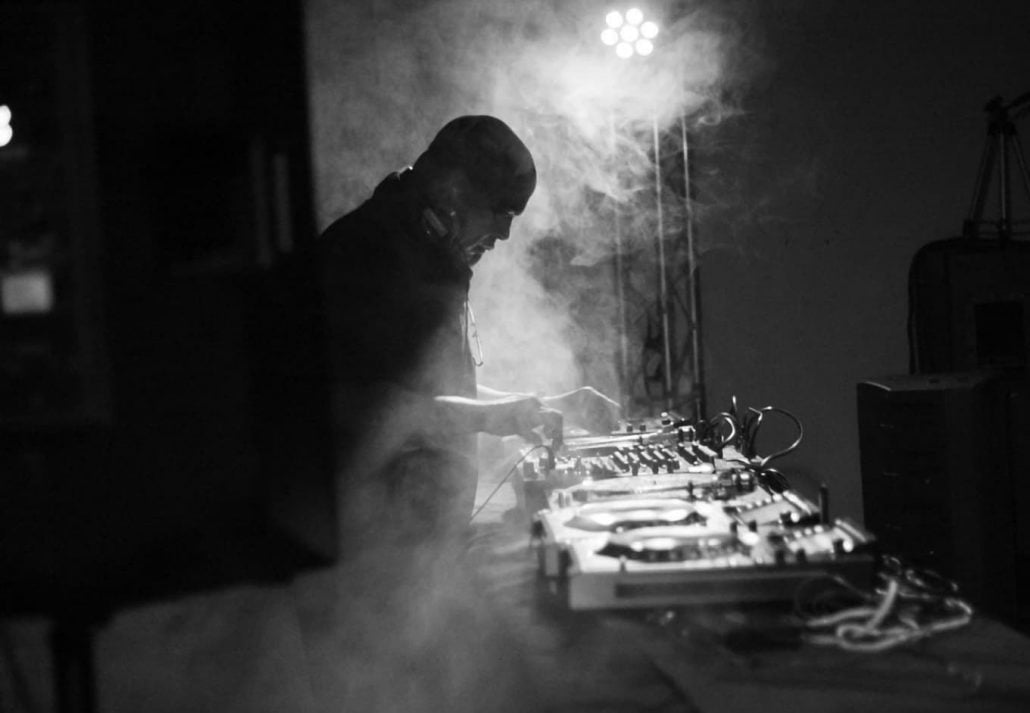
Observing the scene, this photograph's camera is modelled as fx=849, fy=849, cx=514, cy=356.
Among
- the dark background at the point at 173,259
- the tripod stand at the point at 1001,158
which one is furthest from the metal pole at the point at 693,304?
the dark background at the point at 173,259

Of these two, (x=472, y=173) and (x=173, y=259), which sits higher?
(x=472, y=173)

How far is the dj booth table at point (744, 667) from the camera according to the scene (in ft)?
3.35

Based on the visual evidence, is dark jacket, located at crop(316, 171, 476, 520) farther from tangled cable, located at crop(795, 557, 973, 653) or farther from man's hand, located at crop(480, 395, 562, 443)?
tangled cable, located at crop(795, 557, 973, 653)

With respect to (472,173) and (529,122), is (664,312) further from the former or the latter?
(472,173)

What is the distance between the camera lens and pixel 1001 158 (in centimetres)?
533

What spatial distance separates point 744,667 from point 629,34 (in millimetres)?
3913

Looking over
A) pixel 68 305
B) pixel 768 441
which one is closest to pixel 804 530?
pixel 68 305

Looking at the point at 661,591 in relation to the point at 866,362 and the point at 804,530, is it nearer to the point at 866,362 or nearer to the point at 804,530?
the point at 804,530

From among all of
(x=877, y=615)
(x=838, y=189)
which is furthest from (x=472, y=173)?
A: (x=838, y=189)

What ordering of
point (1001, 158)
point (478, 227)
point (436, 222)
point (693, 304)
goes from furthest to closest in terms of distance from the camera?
1. point (1001, 158)
2. point (693, 304)
3. point (478, 227)
4. point (436, 222)

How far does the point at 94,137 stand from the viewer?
1.51 metres

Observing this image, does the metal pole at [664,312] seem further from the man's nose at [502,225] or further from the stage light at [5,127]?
the stage light at [5,127]

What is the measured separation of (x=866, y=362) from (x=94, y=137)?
5057 mm

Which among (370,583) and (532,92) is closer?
(370,583)
